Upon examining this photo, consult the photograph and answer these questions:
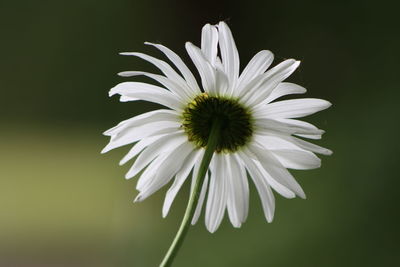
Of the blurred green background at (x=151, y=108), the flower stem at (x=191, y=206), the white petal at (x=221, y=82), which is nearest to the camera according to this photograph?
the flower stem at (x=191, y=206)

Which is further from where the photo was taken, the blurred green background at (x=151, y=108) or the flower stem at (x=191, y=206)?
the blurred green background at (x=151, y=108)

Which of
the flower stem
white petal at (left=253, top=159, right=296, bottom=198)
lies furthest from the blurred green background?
the flower stem

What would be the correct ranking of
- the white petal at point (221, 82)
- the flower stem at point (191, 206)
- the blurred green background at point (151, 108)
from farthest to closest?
the blurred green background at point (151, 108) → the white petal at point (221, 82) → the flower stem at point (191, 206)

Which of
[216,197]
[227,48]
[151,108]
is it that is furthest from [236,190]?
[151,108]

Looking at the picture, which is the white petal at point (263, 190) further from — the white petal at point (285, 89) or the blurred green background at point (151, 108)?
the blurred green background at point (151, 108)

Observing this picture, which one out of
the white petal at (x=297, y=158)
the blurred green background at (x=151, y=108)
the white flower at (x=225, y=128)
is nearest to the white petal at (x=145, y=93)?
the white flower at (x=225, y=128)

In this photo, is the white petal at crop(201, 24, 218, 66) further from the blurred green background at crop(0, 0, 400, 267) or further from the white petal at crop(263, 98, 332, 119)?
the blurred green background at crop(0, 0, 400, 267)

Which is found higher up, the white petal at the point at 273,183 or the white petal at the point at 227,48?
the white petal at the point at 227,48

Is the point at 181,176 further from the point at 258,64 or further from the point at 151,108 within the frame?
the point at 151,108
